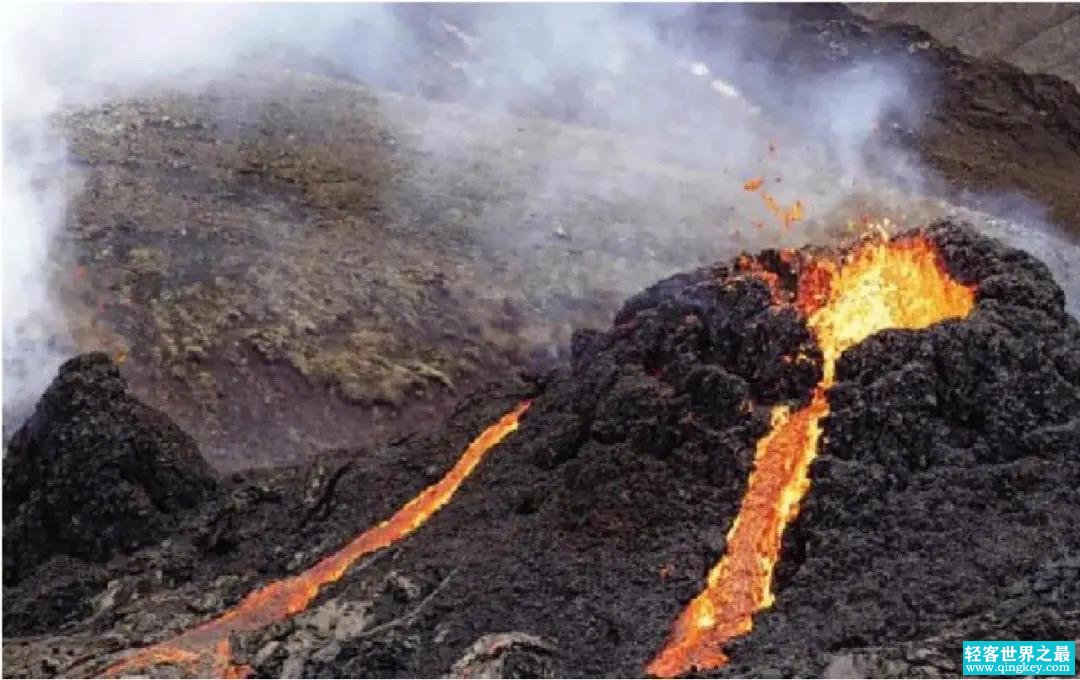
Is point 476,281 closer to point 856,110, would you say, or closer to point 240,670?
point 240,670

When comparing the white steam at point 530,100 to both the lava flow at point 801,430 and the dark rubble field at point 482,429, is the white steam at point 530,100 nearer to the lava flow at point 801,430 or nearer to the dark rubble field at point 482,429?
the dark rubble field at point 482,429

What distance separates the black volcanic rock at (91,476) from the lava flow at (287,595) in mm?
3061

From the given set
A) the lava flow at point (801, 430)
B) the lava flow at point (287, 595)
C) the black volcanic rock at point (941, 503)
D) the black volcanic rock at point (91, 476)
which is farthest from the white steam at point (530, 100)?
the black volcanic rock at point (941, 503)

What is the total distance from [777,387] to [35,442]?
10.5 meters

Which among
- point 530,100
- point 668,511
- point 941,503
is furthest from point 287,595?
point 530,100

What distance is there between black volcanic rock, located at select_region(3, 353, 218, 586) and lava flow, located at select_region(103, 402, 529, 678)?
10.0 feet

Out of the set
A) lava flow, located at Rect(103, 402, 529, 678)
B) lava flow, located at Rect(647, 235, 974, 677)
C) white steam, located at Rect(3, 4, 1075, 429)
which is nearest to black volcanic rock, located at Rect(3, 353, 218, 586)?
lava flow, located at Rect(103, 402, 529, 678)

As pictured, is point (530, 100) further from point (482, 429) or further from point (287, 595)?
point (287, 595)

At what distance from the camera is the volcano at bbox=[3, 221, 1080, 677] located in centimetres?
1319

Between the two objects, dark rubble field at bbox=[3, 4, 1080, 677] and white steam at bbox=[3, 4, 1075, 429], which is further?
white steam at bbox=[3, 4, 1075, 429]

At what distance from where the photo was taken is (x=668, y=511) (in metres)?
15.0

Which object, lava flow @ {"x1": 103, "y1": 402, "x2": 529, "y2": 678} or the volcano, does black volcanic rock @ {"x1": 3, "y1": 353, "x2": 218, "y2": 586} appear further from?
lava flow @ {"x1": 103, "y1": 402, "x2": 529, "y2": 678}

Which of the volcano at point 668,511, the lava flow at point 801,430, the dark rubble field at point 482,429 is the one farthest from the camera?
the dark rubble field at point 482,429

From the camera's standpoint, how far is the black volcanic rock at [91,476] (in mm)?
18484
